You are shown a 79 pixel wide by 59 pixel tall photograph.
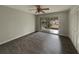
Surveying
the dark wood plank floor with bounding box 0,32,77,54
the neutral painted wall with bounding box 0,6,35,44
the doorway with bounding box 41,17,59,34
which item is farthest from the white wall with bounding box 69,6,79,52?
the neutral painted wall with bounding box 0,6,35,44

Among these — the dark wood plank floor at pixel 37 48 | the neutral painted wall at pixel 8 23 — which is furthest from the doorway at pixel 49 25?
the neutral painted wall at pixel 8 23

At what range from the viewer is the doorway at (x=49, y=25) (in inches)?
303

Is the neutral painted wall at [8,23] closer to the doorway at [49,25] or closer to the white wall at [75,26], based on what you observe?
the white wall at [75,26]

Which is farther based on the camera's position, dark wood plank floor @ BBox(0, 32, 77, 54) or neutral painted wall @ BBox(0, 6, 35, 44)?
neutral painted wall @ BBox(0, 6, 35, 44)

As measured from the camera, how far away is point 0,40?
13.0ft

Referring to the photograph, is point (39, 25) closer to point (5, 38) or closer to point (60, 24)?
point (60, 24)

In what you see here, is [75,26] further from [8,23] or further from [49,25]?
[49,25]

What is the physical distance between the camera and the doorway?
770cm

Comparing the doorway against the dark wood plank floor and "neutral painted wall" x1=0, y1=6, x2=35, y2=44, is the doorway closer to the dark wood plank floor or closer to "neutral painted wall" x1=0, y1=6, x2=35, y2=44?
the dark wood plank floor

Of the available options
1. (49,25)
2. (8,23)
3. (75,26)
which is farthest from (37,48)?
(49,25)
